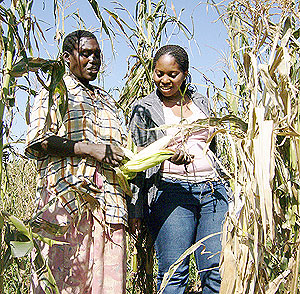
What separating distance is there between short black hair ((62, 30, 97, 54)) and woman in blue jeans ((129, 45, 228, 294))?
307mm

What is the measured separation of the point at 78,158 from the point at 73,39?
47cm

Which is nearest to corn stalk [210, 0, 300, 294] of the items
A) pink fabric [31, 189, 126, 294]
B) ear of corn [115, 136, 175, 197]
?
ear of corn [115, 136, 175, 197]

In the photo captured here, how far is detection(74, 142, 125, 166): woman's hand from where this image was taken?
150 cm

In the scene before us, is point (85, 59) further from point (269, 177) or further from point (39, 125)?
point (269, 177)

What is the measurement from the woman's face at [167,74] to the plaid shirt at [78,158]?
257 millimetres

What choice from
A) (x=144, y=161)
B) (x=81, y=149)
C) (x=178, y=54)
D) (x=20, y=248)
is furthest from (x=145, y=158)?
(x=20, y=248)

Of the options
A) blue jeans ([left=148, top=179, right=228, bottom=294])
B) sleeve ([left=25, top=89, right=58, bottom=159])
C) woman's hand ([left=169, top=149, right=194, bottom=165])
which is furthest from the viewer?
blue jeans ([left=148, top=179, right=228, bottom=294])

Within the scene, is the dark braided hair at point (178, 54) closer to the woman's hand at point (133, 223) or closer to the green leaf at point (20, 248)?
the woman's hand at point (133, 223)

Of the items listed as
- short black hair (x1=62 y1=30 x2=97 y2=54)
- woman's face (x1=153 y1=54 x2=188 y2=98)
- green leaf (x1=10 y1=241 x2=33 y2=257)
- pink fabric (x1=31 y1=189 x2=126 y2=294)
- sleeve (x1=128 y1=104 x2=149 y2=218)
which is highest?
short black hair (x1=62 y1=30 x2=97 y2=54)

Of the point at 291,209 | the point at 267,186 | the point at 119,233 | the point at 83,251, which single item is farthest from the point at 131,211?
the point at 267,186

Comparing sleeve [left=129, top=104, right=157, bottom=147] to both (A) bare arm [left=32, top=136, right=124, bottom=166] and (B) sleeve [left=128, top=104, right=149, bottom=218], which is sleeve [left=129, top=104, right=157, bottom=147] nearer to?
(B) sleeve [left=128, top=104, right=149, bottom=218]

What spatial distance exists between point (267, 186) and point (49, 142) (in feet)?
2.52

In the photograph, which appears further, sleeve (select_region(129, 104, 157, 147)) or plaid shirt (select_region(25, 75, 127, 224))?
sleeve (select_region(129, 104, 157, 147))

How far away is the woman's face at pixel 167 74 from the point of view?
5.72 ft
